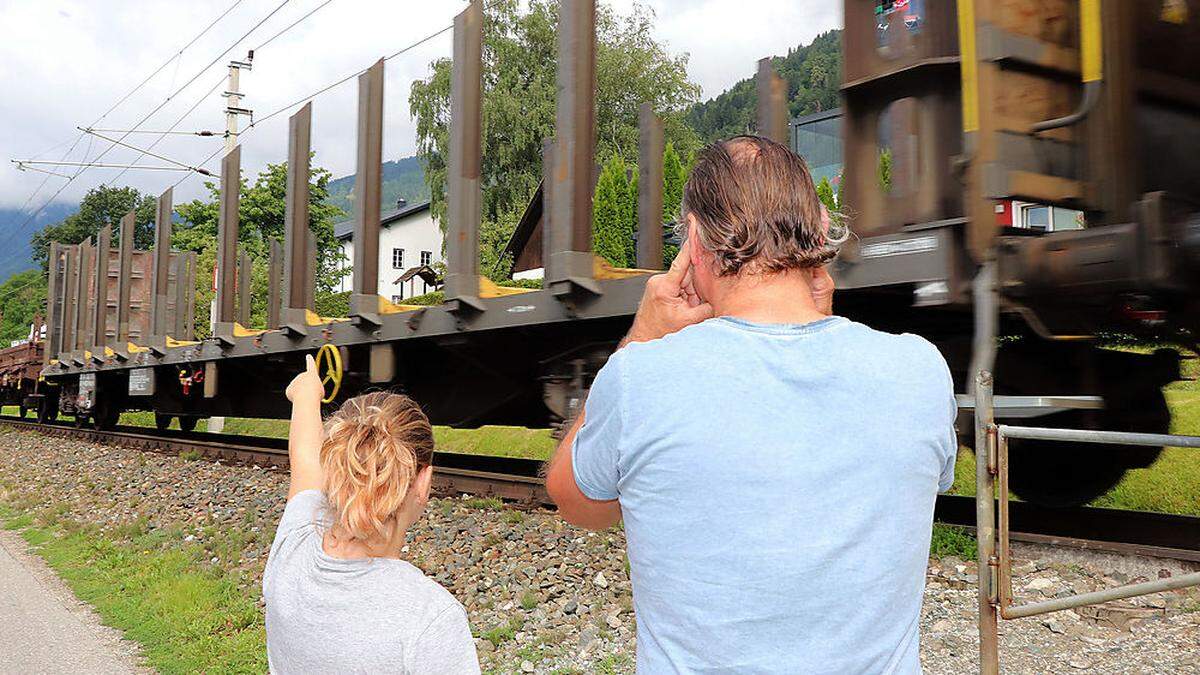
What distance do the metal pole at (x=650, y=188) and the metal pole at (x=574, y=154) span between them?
351mm

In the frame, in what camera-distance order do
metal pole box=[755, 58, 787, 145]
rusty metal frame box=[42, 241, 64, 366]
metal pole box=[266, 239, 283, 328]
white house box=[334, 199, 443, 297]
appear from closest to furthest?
metal pole box=[755, 58, 787, 145] < metal pole box=[266, 239, 283, 328] < rusty metal frame box=[42, 241, 64, 366] < white house box=[334, 199, 443, 297]

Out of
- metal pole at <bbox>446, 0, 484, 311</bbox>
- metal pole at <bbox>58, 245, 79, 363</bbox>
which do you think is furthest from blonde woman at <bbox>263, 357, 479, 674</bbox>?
metal pole at <bbox>58, 245, 79, 363</bbox>

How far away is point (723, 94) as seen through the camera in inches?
3477

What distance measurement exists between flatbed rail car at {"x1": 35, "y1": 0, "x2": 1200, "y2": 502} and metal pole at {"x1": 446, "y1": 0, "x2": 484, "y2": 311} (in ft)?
0.04

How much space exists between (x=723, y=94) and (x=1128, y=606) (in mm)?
87499

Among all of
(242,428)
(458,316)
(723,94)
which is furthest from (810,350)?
(723,94)

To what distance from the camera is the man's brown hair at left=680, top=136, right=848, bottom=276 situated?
1344 millimetres

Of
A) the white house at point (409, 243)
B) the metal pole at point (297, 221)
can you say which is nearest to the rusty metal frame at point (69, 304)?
the metal pole at point (297, 221)

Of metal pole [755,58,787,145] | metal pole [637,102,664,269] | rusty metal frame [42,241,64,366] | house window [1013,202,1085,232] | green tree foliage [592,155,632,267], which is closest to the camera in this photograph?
house window [1013,202,1085,232]

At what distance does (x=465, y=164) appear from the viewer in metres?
5.64

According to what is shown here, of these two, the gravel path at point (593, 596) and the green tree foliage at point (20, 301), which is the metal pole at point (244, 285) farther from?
the green tree foliage at point (20, 301)

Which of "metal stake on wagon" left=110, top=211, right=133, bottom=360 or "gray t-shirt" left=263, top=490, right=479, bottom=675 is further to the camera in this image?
"metal stake on wagon" left=110, top=211, right=133, bottom=360

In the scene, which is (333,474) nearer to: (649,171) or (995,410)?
(995,410)

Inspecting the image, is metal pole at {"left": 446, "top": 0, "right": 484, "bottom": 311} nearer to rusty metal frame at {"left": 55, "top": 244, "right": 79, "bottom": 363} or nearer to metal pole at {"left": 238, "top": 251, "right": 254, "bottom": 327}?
metal pole at {"left": 238, "top": 251, "right": 254, "bottom": 327}
